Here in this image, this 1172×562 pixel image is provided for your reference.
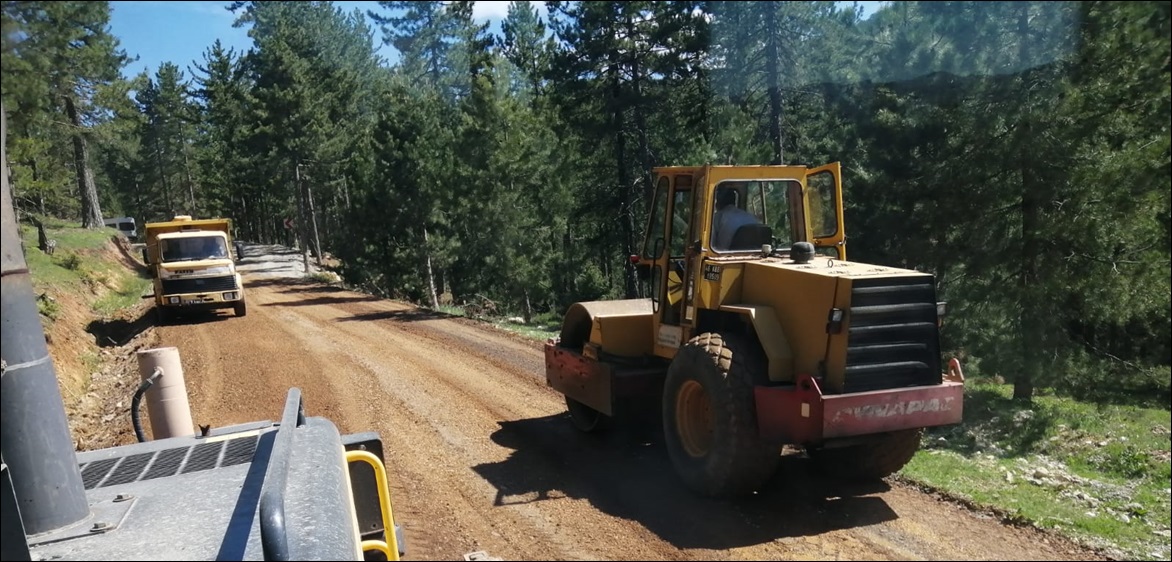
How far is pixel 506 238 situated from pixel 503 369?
11.8 metres

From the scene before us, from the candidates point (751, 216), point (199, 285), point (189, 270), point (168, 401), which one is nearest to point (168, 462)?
point (168, 401)

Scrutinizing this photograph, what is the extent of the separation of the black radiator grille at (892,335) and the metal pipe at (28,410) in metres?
4.45

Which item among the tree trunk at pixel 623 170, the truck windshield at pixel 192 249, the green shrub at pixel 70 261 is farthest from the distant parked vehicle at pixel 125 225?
the tree trunk at pixel 623 170

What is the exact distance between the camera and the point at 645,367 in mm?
7086

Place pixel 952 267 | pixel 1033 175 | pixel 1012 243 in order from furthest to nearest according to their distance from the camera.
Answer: pixel 952 267 < pixel 1012 243 < pixel 1033 175

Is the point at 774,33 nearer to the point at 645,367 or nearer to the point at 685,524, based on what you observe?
the point at 645,367

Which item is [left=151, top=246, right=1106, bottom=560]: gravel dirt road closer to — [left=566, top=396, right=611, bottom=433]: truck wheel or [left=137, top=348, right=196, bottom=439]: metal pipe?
[left=566, top=396, right=611, bottom=433]: truck wheel

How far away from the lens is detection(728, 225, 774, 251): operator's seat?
629 centimetres

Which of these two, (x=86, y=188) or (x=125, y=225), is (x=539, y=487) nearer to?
(x=86, y=188)

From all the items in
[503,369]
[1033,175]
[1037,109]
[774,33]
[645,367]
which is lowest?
[503,369]

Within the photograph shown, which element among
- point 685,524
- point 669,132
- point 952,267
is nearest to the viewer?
point 685,524

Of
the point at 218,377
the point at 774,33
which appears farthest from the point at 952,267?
the point at 218,377

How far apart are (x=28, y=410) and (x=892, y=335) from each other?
4.90 m

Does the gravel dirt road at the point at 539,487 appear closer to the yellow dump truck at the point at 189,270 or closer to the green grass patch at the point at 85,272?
the green grass patch at the point at 85,272
